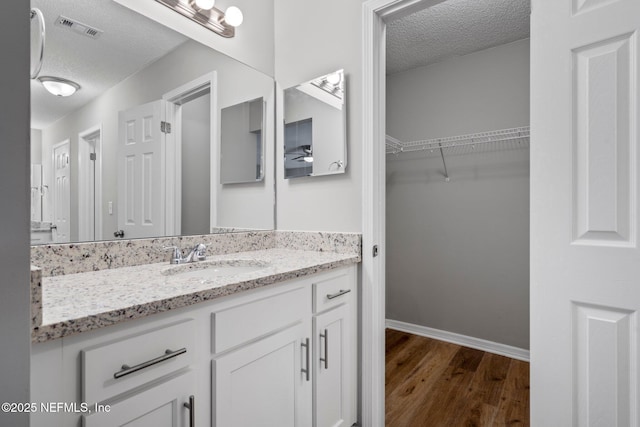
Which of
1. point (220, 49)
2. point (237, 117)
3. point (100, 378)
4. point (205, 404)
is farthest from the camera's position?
point (237, 117)

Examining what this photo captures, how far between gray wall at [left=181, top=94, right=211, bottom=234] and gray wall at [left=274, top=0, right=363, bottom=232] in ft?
1.40

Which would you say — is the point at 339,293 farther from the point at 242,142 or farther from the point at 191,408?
the point at 242,142

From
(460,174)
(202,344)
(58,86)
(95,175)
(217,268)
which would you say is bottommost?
(202,344)

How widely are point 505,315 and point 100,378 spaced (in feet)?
8.70

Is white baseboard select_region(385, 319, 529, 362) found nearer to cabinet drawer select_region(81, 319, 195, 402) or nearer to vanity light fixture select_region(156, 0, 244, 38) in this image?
cabinet drawer select_region(81, 319, 195, 402)

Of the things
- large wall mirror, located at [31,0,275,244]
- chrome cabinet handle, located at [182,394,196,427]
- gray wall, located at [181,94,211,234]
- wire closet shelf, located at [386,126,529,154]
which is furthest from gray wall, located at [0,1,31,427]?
wire closet shelf, located at [386,126,529,154]

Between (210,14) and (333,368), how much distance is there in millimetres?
1766

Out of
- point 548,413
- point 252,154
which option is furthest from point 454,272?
point 252,154

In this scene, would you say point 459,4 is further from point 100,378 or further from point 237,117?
point 100,378

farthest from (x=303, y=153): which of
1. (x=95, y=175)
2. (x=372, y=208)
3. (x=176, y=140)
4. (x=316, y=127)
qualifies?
(x=95, y=175)

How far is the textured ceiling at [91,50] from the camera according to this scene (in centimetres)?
111

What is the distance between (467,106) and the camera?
263 centimetres

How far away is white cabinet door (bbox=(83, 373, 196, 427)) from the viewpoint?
691 millimetres

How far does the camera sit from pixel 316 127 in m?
1.73
